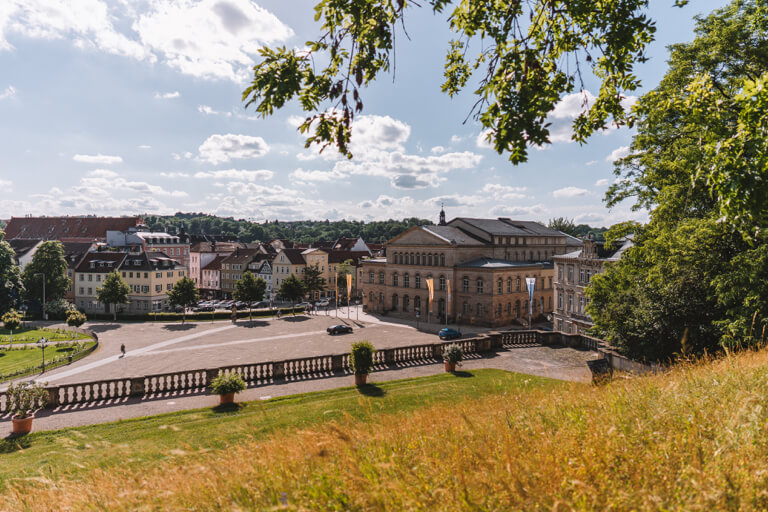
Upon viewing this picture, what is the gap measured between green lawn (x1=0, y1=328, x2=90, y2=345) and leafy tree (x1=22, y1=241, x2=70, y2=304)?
12.6 metres

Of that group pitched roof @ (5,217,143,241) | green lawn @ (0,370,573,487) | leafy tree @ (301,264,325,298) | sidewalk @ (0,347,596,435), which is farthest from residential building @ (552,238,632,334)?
pitched roof @ (5,217,143,241)

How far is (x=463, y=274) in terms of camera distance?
58.1 m

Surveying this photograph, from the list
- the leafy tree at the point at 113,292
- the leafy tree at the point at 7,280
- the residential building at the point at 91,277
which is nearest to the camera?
the leafy tree at the point at 113,292

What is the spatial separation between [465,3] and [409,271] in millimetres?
58377

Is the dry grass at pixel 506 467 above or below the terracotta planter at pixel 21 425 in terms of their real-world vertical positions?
above

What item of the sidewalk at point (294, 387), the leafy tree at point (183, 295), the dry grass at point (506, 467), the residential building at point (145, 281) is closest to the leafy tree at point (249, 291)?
the leafy tree at point (183, 295)

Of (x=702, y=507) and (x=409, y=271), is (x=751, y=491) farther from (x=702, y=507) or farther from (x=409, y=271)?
(x=409, y=271)

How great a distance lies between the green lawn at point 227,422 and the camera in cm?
1168

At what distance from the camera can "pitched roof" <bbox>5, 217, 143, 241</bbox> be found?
11719 cm

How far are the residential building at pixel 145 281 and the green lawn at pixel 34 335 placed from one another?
16619 millimetres

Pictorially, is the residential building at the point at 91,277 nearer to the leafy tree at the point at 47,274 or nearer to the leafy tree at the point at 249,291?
the leafy tree at the point at 47,274

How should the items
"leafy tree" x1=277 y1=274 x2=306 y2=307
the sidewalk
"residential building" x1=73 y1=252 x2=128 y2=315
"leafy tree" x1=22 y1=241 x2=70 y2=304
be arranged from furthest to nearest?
"residential building" x1=73 y1=252 x2=128 y2=315, "leafy tree" x1=22 y1=241 x2=70 y2=304, "leafy tree" x1=277 y1=274 x2=306 y2=307, the sidewalk

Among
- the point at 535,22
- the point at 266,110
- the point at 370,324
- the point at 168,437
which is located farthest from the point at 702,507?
the point at 370,324

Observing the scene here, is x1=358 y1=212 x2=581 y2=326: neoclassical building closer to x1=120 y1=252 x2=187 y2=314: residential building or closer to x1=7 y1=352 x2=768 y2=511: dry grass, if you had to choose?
x1=120 y1=252 x2=187 y2=314: residential building
